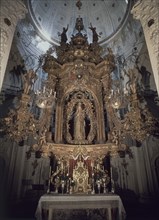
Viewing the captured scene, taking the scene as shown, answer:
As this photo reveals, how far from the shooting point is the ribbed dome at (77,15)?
40.2ft

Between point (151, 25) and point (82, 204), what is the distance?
220 inches

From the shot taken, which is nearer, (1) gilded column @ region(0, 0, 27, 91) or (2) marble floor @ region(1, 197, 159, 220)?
(1) gilded column @ region(0, 0, 27, 91)

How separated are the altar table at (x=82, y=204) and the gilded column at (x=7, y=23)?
353cm

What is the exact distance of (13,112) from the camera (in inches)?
284

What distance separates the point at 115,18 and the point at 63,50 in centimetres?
467

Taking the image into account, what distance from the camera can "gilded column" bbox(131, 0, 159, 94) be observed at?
5.38 meters

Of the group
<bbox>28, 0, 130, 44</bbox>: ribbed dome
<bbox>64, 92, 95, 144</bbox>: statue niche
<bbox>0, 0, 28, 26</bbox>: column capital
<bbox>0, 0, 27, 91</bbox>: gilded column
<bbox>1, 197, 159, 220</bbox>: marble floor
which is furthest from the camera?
<bbox>28, 0, 130, 44</bbox>: ribbed dome

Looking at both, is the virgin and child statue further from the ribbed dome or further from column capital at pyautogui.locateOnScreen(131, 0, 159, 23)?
the ribbed dome

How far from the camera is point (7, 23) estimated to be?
19.1 feet

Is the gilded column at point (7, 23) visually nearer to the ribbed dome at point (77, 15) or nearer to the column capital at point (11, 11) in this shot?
the column capital at point (11, 11)

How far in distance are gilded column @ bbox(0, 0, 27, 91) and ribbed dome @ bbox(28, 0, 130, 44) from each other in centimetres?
584

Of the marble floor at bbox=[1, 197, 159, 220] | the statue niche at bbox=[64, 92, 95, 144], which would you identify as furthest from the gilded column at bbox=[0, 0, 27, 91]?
the marble floor at bbox=[1, 197, 159, 220]

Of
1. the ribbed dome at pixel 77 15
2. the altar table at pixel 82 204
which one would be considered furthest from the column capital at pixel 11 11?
the ribbed dome at pixel 77 15

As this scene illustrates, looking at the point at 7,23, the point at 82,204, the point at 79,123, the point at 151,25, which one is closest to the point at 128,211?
the point at 82,204
